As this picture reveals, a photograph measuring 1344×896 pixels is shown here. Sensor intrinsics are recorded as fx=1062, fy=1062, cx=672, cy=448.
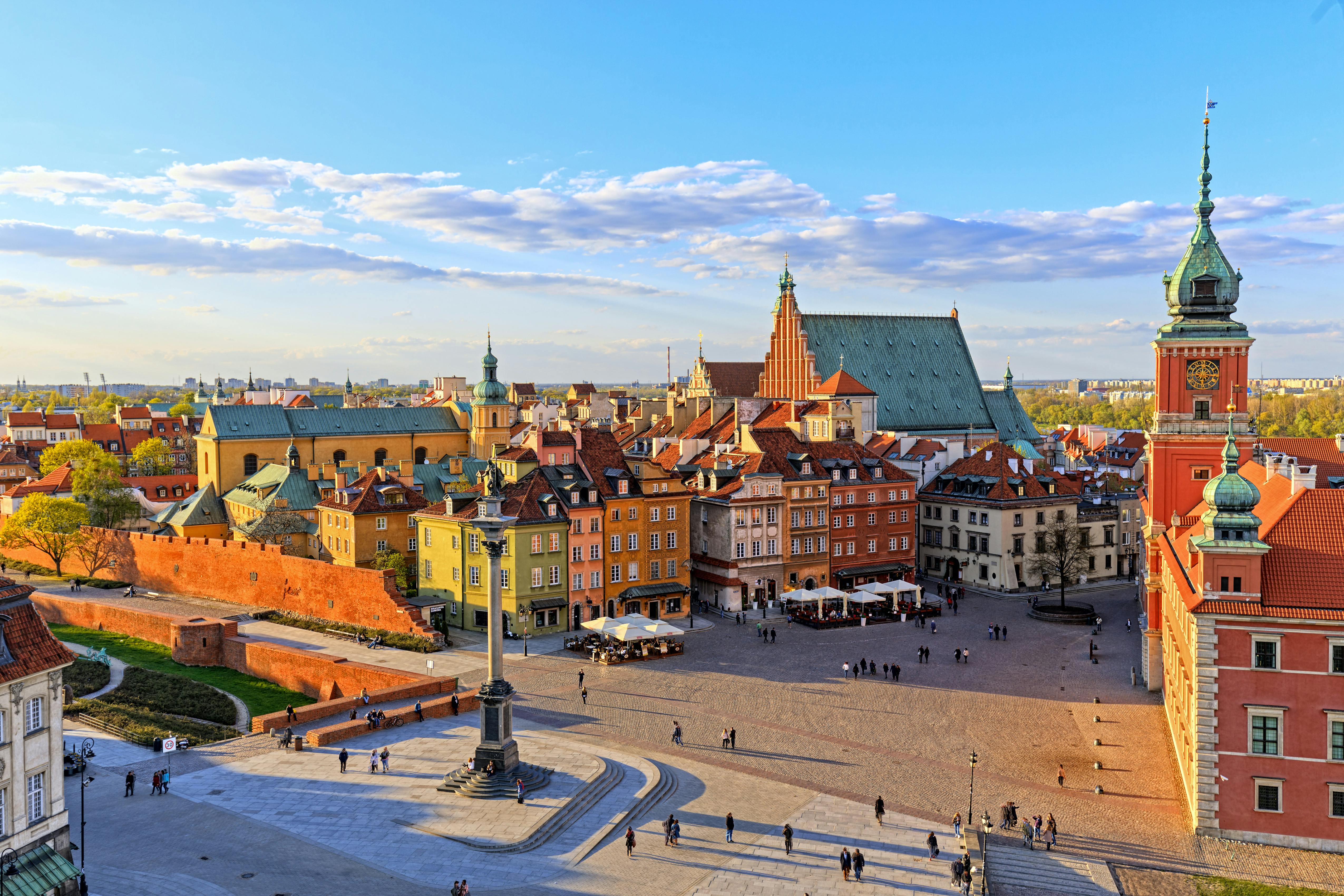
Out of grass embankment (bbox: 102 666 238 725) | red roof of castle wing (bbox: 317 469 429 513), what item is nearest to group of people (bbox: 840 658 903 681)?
grass embankment (bbox: 102 666 238 725)

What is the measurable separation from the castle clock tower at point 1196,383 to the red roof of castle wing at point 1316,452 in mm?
8189

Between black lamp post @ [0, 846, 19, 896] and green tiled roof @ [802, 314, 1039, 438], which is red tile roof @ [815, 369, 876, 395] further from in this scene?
black lamp post @ [0, 846, 19, 896]

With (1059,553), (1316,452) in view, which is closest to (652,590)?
(1059,553)

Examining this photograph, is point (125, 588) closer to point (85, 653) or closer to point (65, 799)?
point (85, 653)

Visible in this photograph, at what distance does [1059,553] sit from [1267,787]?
137 ft

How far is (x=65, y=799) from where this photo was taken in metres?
36.3

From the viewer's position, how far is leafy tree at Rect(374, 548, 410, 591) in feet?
229

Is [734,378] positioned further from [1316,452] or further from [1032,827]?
[1032,827]

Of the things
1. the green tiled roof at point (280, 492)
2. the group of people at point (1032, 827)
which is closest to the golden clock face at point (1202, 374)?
the group of people at point (1032, 827)

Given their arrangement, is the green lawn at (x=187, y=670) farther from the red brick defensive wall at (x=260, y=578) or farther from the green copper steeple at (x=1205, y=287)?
the green copper steeple at (x=1205, y=287)

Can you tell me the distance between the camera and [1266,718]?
34.1 metres

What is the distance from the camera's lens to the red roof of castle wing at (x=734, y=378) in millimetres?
115375

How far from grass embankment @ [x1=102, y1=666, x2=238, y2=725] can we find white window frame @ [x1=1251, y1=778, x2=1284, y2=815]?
4332 cm

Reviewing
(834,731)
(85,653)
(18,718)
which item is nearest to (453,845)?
(18,718)
